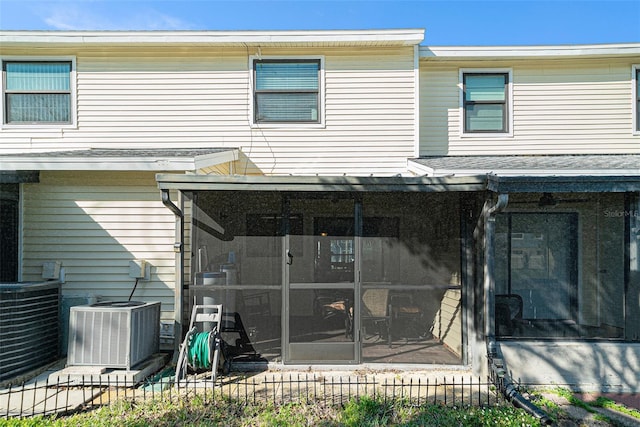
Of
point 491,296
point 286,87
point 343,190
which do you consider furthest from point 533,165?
Result: point 286,87

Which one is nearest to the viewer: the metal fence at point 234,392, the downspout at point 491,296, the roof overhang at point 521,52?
the metal fence at point 234,392

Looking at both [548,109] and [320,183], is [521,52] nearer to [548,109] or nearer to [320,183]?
[548,109]

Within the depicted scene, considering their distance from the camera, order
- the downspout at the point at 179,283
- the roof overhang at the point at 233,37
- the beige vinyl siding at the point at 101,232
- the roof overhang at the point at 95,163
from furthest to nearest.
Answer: the roof overhang at the point at 233,37
the beige vinyl siding at the point at 101,232
the roof overhang at the point at 95,163
the downspout at the point at 179,283

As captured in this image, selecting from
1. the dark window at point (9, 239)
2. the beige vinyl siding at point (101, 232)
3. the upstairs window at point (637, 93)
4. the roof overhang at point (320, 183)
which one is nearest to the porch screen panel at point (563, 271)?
the roof overhang at point (320, 183)

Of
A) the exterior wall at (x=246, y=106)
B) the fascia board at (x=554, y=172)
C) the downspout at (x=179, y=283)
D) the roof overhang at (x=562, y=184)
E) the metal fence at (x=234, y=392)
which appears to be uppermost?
the exterior wall at (x=246, y=106)

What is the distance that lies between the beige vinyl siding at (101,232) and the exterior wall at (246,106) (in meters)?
1.27

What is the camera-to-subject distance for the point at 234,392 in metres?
4.34

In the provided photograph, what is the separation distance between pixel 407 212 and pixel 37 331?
4854mm

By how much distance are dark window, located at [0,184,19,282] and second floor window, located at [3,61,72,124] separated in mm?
1645

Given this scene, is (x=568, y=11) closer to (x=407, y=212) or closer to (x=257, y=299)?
(x=407, y=212)

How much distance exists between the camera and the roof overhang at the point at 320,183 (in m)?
4.62

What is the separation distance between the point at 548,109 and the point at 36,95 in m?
9.27

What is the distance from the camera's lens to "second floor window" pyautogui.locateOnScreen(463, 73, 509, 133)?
24.8ft

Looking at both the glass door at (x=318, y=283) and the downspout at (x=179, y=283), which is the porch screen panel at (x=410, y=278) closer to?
the glass door at (x=318, y=283)
